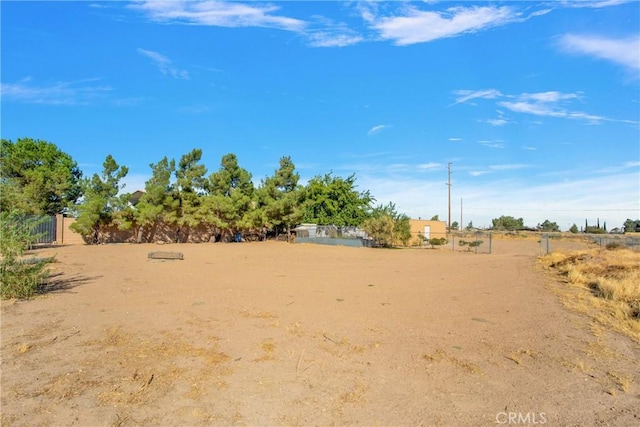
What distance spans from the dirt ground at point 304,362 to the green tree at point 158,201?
24.2 meters

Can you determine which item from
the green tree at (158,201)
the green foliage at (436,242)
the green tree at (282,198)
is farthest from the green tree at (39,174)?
the green foliage at (436,242)

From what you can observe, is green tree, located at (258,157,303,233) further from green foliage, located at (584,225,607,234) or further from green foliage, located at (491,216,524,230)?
green foliage, located at (491,216,524,230)

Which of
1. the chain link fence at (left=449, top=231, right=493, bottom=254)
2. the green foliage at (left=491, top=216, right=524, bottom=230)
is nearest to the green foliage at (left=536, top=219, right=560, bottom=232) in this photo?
the green foliage at (left=491, top=216, right=524, bottom=230)

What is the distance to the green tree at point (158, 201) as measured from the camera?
33.0 metres

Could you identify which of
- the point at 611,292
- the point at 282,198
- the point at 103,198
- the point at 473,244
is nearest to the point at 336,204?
the point at 282,198

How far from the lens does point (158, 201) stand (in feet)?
111

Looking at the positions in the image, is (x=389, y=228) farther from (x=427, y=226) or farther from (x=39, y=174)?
(x=39, y=174)

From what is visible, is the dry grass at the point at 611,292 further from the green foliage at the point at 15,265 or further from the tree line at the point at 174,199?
the tree line at the point at 174,199

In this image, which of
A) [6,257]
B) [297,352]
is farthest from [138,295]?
[297,352]

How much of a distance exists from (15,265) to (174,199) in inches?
1066

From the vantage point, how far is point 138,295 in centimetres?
949

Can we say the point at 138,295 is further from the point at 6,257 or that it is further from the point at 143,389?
the point at 143,389

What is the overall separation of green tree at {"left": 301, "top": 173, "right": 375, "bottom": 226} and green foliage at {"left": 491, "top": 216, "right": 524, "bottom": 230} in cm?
6906

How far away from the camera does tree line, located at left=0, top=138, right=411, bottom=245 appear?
105 ft
